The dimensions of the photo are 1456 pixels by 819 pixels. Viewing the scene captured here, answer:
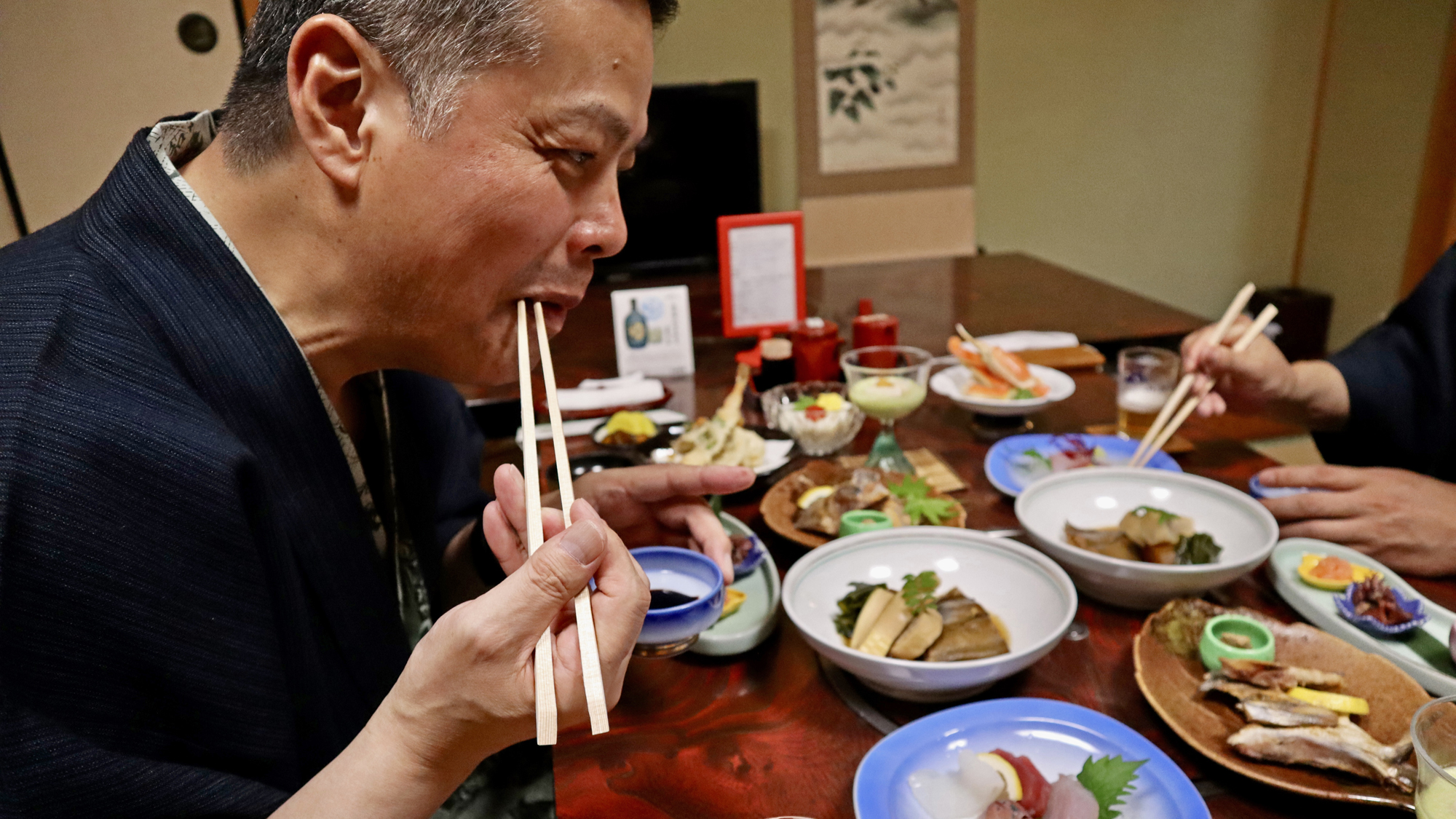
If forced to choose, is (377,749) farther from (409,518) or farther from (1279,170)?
(1279,170)

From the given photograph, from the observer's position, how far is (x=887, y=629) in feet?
3.90

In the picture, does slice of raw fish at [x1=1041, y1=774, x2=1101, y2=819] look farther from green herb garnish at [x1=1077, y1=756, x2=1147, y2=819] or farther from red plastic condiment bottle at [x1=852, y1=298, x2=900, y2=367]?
red plastic condiment bottle at [x1=852, y1=298, x2=900, y2=367]

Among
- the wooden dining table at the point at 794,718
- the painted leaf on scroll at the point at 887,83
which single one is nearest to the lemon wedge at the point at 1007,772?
the wooden dining table at the point at 794,718

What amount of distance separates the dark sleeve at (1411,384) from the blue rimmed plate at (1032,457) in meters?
0.49

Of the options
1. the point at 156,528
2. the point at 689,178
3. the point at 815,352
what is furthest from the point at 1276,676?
the point at 689,178

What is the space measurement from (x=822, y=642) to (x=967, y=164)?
5.17 m

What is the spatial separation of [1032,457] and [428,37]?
1416mm

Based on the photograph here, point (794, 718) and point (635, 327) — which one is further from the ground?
point (635, 327)

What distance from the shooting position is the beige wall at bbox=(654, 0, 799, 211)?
17.2 feet

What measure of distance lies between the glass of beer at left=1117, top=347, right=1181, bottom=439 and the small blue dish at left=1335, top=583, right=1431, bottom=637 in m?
0.75

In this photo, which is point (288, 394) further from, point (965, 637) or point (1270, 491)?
point (1270, 491)

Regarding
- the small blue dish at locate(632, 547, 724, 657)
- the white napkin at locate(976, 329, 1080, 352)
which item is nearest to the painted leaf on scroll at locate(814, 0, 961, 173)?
the white napkin at locate(976, 329, 1080, 352)

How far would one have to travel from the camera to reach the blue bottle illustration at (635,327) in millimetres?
2662

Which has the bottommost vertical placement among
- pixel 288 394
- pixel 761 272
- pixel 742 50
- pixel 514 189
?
pixel 761 272
